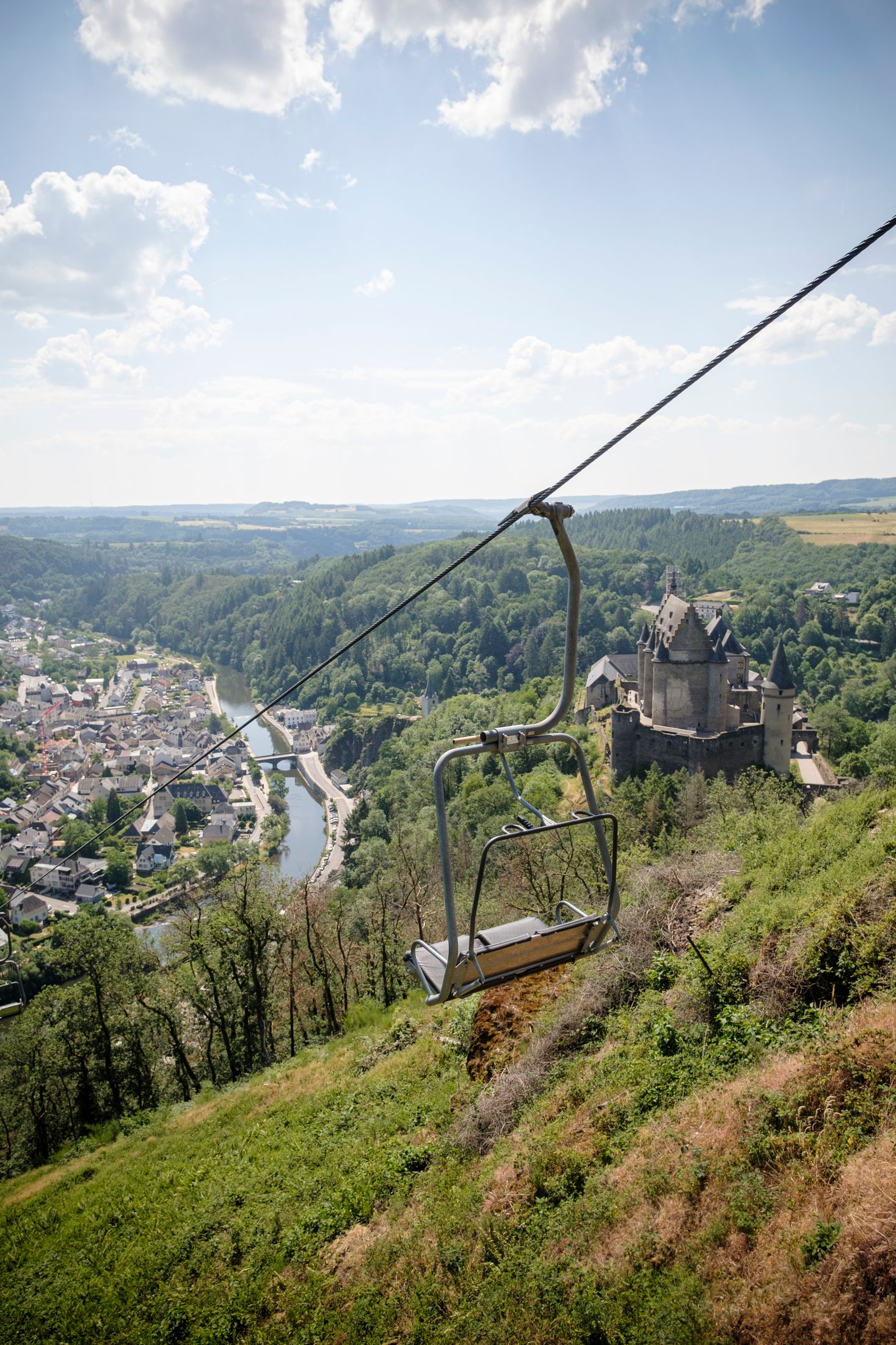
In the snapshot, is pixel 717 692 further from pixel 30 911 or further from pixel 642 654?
pixel 30 911

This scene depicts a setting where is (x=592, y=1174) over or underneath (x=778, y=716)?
over

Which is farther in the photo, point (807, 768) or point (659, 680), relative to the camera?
point (807, 768)

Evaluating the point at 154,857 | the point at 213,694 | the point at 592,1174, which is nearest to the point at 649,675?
the point at 592,1174

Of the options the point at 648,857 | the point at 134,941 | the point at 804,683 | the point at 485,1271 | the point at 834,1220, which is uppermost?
the point at 834,1220

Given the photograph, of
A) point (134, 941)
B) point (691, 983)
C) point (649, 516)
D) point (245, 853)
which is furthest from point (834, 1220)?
point (649, 516)

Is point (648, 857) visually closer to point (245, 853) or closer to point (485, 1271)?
point (485, 1271)

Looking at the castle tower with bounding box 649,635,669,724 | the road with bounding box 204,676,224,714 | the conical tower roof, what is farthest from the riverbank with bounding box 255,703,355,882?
the conical tower roof
